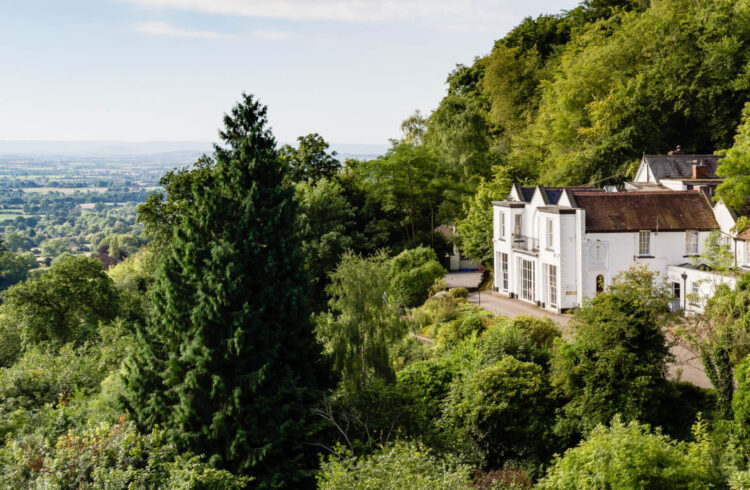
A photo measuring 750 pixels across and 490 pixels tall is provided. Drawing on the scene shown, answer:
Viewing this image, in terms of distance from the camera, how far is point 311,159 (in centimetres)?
5153

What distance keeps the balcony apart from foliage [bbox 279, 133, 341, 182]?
1886cm

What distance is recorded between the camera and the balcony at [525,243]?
34.0 meters

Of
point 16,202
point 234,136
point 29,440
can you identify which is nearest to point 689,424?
→ point 234,136

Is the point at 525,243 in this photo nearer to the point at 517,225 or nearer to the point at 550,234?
the point at 517,225

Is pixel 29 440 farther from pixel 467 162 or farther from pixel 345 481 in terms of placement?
pixel 467 162

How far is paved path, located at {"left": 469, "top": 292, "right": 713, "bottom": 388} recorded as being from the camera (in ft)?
71.0

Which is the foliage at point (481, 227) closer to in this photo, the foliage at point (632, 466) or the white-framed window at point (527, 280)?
the white-framed window at point (527, 280)

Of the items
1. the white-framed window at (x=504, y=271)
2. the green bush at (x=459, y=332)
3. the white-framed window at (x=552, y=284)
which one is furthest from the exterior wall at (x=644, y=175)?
the green bush at (x=459, y=332)

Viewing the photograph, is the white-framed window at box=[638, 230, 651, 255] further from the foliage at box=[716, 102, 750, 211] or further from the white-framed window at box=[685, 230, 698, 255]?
the foliage at box=[716, 102, 750, 211]

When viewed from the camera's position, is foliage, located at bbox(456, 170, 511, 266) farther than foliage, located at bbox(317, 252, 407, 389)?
Yes

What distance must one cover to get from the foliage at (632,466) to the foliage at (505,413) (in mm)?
4230

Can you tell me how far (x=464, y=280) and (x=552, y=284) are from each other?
10.2m

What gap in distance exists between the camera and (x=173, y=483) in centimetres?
1397

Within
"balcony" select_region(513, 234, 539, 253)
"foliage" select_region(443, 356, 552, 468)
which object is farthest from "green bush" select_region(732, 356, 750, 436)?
"balcony" select_region(513, 234, 539, 253)
